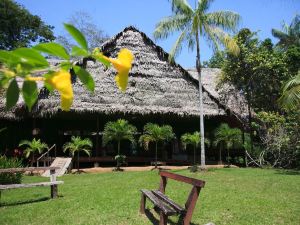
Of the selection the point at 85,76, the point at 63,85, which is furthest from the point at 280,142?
the point at 63,85

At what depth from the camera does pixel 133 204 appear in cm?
709

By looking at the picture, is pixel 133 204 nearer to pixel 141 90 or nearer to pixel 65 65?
pixel 65 65

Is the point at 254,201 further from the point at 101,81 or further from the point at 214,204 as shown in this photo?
the point at 101,81

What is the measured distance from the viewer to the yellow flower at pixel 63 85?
20.9 inches

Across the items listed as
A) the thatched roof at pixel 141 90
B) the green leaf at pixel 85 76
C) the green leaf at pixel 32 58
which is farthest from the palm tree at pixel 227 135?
the green leaf at pixel 32 58

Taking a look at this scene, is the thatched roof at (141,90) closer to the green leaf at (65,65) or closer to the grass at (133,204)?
the grass at (133,204)

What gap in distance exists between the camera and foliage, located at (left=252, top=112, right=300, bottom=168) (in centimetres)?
1516

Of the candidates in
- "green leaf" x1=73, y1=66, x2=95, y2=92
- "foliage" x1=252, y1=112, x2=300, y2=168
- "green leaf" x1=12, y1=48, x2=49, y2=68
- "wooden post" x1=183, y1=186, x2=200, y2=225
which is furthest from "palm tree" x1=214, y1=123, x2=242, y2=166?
"green leaf" x1=12, y1=48, x2=49, y2=68

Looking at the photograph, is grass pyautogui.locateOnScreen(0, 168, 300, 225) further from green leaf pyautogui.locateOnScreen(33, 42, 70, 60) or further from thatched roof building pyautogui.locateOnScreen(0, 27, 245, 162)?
thatched roof building pyautogui.locateOnScreen(0, 27, 245, 162)

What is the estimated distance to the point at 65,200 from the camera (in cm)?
775

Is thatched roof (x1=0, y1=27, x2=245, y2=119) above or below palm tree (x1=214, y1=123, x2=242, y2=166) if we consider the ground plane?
above

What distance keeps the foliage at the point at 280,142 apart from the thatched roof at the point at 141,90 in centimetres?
240

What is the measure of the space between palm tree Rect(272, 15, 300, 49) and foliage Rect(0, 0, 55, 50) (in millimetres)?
18929

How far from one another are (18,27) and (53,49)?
33.6 m
